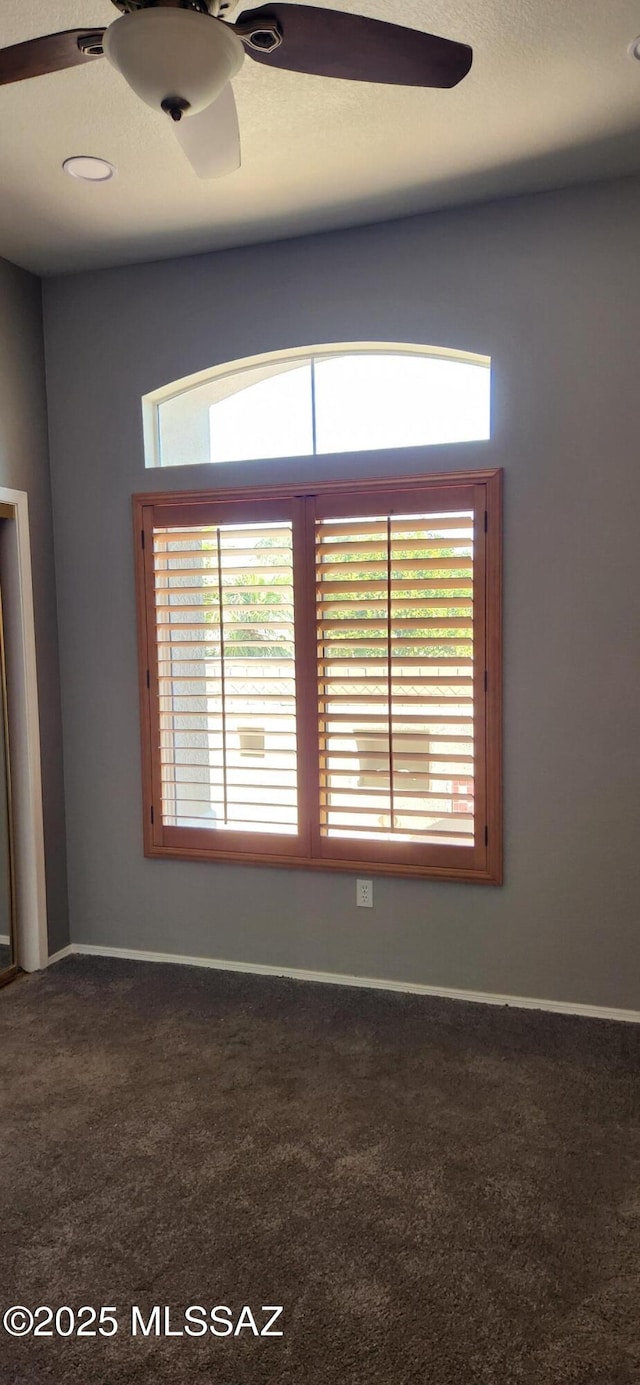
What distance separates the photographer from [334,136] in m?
2.51

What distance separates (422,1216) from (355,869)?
54.5 inches

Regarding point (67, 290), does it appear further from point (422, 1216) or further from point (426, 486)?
point (422, 1216)

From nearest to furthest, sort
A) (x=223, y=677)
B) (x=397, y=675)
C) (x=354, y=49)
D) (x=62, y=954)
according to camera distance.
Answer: (x=354, y=49), (x=397, y=675), (x=223, y=677), (x=62, y=954)

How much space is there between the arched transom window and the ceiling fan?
1.57 meters

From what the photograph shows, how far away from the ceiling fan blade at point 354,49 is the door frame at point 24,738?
87.9 inches

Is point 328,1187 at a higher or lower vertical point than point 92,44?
lower

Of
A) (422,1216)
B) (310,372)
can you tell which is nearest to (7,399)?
(310,372)

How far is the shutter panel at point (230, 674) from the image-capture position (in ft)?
11.0

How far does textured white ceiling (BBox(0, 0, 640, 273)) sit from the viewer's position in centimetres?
208

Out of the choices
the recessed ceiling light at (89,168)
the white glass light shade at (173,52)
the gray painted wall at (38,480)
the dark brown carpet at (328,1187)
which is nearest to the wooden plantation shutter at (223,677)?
the gray painted wall at (38,480)

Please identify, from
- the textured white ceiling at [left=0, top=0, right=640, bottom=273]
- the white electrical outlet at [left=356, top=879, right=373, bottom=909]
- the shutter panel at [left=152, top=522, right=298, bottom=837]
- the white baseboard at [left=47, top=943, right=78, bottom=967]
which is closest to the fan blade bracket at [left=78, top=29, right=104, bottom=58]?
the textured white ceiling at [left=0, top=0, right=640, bottom=273]

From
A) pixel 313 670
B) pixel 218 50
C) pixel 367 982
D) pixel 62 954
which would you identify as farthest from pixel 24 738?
pixel 218 50

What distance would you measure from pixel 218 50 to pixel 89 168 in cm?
147

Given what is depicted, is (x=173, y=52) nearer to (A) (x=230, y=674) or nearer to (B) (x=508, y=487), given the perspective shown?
(B) (x=508, y=487)
